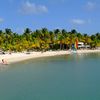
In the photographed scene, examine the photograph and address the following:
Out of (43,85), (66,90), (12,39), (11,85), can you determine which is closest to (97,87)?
(66,90)

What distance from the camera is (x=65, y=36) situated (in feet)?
431

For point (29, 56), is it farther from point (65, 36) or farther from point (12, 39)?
point (65, 36)

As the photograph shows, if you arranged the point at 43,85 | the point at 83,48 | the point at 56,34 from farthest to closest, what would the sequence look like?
the point at 83,48, the point at 56,34, the point at 43,85

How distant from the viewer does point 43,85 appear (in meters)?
35.1

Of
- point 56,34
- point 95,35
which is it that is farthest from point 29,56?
point 95,35

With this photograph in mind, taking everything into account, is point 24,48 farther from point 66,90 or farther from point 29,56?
point 66,90

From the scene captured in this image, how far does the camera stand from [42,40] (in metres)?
120

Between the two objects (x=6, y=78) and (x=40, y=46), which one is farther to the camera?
(x=40, y=46)

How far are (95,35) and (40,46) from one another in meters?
45.4

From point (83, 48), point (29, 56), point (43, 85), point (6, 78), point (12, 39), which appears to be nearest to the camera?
point (43, 85)

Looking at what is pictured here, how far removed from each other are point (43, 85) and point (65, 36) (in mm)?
97082

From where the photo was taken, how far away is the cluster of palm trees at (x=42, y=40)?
102 metres

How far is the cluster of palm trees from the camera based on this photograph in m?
102

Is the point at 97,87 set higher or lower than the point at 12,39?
lower
